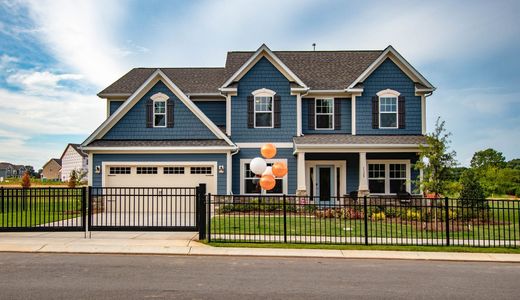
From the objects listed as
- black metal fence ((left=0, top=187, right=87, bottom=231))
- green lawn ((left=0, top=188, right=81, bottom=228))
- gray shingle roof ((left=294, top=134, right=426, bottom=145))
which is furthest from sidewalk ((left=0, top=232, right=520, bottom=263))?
gray shingle roof ((left=294, top=134, right=426, bottom=145))

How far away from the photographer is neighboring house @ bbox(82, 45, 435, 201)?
2153cm

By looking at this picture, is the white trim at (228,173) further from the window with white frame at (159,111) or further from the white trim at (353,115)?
the white trim at (353,115)

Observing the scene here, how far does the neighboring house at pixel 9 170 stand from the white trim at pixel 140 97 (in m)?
134

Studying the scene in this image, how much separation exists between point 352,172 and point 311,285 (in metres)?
16.4

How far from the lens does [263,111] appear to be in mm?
23047

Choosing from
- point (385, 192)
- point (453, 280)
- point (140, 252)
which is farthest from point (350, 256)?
point (385, 192)

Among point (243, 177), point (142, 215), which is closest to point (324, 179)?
point (243, 177)

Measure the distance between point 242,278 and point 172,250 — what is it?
134 inches

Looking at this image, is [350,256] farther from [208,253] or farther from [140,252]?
[140,252]

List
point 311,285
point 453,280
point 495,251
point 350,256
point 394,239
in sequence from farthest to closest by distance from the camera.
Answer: point 394,239 → point 495,251 → point 350,256 → point 453,280 → point 311,285

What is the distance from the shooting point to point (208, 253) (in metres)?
10.8

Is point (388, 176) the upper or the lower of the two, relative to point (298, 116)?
lower

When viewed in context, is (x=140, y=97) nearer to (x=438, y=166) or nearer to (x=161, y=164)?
(x=161, y=164)

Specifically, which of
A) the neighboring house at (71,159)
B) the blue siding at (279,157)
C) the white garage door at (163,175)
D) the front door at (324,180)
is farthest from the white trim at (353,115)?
the neighboring house at (71,159)
